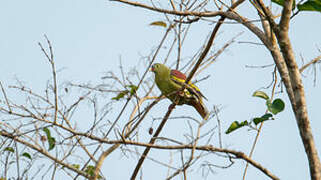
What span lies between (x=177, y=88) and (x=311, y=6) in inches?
110

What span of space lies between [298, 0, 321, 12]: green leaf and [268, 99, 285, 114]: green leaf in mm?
566

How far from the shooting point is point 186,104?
505cm

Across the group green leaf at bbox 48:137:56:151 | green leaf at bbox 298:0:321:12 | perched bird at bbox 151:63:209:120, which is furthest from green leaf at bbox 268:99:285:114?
perched bird at bbox 151:63:209:120

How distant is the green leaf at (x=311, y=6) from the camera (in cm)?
223

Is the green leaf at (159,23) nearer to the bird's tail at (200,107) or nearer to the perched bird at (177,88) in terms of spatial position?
the perched bird at (177,88)

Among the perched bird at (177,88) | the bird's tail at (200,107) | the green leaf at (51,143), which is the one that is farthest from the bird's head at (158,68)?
the green leaf at (51,143)

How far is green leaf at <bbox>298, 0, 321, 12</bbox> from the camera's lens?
2.23 meters

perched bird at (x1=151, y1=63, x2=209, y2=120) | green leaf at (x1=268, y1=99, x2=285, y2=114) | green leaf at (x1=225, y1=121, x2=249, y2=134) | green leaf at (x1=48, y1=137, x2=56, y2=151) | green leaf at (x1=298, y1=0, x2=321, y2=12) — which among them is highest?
perched bird at (x1=151, y1=63, x2=209, y2=120)

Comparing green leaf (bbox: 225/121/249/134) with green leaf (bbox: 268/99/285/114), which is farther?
green leaf (bbox: 225/121/249/134)

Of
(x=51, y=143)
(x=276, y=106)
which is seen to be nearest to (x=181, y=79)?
(x=51, y=143)

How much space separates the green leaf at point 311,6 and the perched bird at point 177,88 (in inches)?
90.6

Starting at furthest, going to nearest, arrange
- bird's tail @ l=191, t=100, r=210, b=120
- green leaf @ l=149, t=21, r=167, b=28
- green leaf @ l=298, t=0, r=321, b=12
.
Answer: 1. bird's tail @ l=191, t=100, r=210, b=120
2. green leaf @ l=149, t=21, r=167, b=28
3. green leaf @ l=298, t=0, r=321, b=12

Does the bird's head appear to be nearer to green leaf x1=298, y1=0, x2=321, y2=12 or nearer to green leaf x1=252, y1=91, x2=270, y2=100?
green leaf x1=252, y1=91, x2=270, y2=100

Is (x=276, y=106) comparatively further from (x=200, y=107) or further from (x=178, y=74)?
(x=200, y=107)
